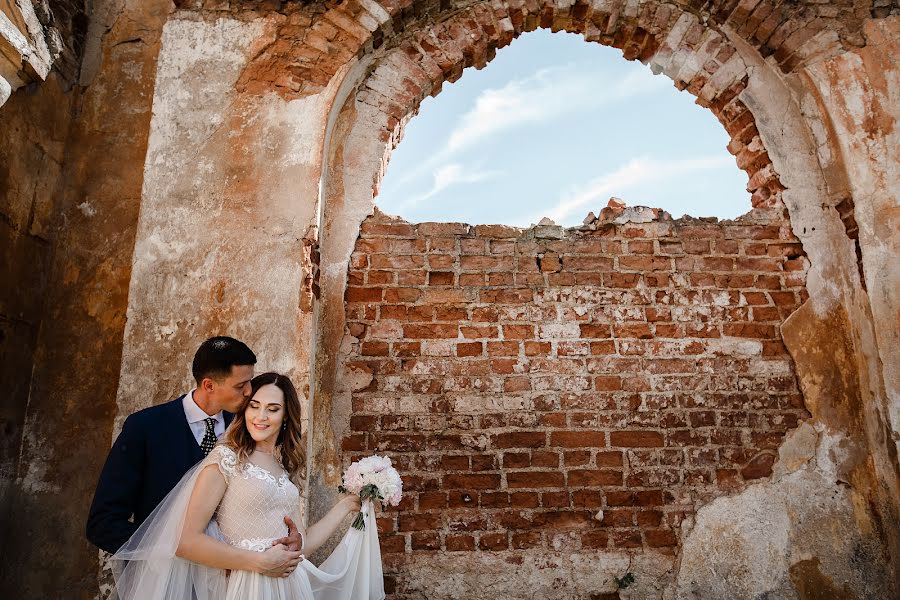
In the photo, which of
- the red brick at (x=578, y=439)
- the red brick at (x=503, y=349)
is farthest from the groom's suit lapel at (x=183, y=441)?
the red brick at (x=578, y=439)

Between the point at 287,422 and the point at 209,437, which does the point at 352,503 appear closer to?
the point at 287,422

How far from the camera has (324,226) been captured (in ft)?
11.1

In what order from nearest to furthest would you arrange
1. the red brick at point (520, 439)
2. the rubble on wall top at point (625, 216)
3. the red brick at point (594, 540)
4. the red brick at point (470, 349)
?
the red brick at point (594, 540)
the red brick at point (520, 439)
the red brick at point (470, 349)
the rubble on wall top at point (625, 216)

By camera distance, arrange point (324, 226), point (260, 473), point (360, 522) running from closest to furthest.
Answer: point (260, 473) < point (360, 522) < point (324, 226)

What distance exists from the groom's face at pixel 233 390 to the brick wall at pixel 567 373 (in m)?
0.96

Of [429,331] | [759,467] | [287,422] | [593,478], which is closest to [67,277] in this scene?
[287,422]

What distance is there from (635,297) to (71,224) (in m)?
3.05

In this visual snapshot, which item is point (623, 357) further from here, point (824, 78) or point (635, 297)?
point (824, 78)

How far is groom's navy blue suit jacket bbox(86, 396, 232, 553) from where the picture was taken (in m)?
1.99

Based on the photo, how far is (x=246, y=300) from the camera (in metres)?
3.00

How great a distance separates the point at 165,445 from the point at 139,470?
0.36 ft

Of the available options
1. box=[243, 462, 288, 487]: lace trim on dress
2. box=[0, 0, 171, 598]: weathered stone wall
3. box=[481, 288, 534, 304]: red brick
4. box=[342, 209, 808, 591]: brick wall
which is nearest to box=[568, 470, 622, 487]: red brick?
box=[342, 209, 808, 591]: brick wall

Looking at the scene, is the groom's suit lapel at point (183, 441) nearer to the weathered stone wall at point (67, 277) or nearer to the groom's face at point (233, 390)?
the groom's face at point (233, 390)

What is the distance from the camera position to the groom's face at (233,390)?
2201 millimetres
